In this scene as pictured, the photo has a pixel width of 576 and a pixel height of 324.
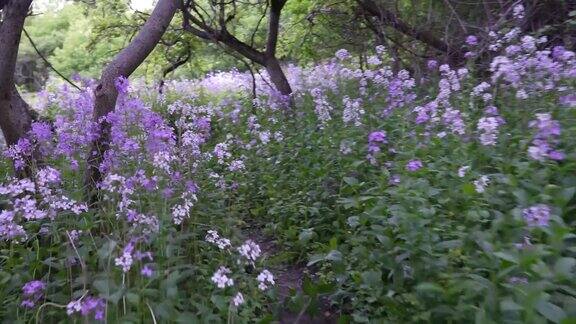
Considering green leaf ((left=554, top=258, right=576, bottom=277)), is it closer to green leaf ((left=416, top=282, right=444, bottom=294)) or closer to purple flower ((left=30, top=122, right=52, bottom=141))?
green leaf ((left=416, top=282, right=444, bottom=294))

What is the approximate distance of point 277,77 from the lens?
9.20 metres

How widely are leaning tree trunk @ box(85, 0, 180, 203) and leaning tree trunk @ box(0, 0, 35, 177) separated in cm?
50

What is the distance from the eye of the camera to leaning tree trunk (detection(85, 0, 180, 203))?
4.24m

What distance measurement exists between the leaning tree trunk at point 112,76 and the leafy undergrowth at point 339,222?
116mm

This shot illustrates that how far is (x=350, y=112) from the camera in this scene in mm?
4988

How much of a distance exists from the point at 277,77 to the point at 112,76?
191 inches

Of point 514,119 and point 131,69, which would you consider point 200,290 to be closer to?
point 131,69

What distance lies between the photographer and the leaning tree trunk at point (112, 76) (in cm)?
424

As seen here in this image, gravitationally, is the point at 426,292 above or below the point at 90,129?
below

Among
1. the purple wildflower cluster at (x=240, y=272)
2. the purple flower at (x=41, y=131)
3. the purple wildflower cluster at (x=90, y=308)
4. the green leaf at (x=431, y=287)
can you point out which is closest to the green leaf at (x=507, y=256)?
the green leaf at (x=431, y=287)

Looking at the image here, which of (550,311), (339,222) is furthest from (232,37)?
(550,311)

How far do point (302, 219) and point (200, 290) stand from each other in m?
1.61

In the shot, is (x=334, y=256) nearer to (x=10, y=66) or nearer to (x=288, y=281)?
(x=288, y=281)

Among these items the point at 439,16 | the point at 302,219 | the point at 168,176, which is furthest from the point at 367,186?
the point at 439,16
